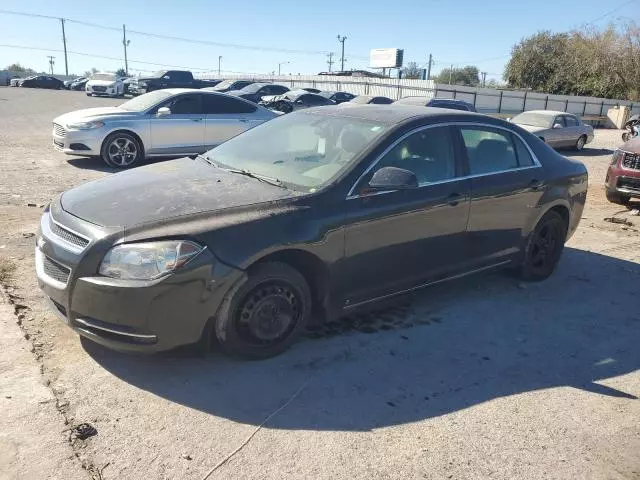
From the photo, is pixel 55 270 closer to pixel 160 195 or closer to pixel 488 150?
pixel 160 195

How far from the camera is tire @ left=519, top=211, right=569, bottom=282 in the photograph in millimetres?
5602

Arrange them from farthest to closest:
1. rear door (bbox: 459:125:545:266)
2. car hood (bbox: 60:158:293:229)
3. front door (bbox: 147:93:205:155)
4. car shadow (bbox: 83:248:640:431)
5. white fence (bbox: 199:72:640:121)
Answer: white fence (bbox: 199:72:640:121)
front door (bbox: 147:93:205:155)
rear door (bbox: 459:125:545:266)
car hood (bbox: 60:158:293:229)
car shadow (bbox: 83:248:640:431)

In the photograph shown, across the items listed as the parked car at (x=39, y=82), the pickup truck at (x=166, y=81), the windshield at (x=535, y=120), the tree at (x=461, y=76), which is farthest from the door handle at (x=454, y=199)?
the tree at (x=461, y=76)

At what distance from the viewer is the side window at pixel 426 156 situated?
430 cm

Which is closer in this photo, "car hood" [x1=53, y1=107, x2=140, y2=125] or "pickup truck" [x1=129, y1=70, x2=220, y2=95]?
"car hood" [x1=53, y1=107, x2=140, y2=125]

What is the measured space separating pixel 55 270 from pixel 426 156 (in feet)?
9.40

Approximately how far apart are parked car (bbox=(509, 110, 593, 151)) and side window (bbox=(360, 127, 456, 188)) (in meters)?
14.6

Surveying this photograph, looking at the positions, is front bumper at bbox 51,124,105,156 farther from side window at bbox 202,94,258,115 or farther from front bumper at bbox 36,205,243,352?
front bumper at bbox 36,205,243,352

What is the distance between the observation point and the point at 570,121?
61.9 ft

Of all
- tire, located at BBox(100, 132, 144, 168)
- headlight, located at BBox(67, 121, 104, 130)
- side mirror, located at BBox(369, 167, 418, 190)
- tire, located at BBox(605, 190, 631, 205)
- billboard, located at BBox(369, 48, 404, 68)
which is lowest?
tire, located at BBox(605, 190, 631, 205)

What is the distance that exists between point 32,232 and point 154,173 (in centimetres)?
271

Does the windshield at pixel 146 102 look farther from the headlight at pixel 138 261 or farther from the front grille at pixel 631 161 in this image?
the front grille at pixel 631 161

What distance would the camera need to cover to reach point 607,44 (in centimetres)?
4881

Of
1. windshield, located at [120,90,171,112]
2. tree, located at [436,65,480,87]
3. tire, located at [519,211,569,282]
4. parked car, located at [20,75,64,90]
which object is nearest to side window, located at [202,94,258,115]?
windshield, located at [120,90,171,112]
